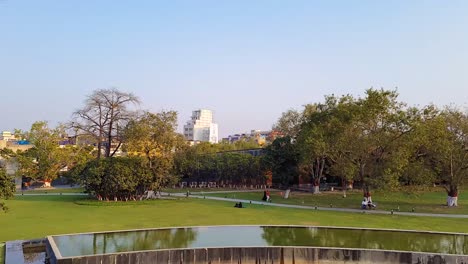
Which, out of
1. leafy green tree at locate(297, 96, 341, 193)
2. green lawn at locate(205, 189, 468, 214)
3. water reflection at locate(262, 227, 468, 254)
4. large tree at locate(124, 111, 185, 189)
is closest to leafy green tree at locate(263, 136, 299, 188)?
leafy green tree at locate(297, 96, 341, 193)

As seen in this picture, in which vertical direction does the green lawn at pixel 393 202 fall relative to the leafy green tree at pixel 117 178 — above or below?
below

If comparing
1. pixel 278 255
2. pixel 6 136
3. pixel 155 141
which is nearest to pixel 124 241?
pixel 278 255

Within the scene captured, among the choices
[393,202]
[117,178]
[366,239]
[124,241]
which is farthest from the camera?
[117,178]

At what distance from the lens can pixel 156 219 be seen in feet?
84.3

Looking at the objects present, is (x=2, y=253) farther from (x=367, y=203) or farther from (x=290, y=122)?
(x=290, y=122)

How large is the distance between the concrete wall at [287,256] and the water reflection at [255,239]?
2.91ft

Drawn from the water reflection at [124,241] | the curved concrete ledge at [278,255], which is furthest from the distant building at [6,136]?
the curved concrete ledge at [278,255]

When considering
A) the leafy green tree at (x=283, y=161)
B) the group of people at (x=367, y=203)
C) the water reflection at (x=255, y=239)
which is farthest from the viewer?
the leafy green tree at (x=283, y=161)

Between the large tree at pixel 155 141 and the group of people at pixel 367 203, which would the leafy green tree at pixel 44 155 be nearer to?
the large tree at pixel 155 141

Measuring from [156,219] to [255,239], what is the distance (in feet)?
32.8

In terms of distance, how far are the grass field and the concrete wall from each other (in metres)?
7.35

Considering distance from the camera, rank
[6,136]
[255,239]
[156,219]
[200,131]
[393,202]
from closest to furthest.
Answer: [255,239]
[156,219]
[393,202]
[6,136]
[200,131]

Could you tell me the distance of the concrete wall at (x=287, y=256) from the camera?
49.3ft

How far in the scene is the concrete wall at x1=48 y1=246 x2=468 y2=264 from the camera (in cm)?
1502
